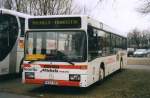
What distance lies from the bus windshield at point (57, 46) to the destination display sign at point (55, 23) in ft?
0.79

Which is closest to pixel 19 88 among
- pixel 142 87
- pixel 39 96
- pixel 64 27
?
pixel 39 96

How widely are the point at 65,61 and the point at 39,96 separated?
1656 millimetres

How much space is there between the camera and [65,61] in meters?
15.2

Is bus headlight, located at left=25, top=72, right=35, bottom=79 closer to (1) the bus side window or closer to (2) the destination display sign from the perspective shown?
(2) the destination display sign

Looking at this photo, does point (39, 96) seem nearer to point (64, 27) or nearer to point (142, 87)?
point (64, 27)

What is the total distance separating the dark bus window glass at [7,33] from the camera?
19734mm

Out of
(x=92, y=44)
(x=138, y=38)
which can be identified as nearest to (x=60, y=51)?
(x=92, y=44)

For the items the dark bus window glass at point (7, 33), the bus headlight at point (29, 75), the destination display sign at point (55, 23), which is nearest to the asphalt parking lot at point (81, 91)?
the bus headlight at point (29, 75)

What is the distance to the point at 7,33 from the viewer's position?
2016cm

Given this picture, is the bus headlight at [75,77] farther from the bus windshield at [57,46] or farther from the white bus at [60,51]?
the bus windshield at [57,46]

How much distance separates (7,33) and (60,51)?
5647 millimetres

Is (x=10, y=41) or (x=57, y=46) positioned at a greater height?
(x=10, y=41)

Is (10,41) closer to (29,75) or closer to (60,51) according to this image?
(29,75)

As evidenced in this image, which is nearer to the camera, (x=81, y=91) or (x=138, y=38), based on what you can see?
(x=81, y=91)
